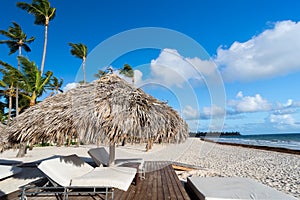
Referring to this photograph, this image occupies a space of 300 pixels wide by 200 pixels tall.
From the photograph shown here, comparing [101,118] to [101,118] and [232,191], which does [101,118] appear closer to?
[101,118]

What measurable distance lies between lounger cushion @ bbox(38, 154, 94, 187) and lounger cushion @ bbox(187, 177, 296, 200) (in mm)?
2159

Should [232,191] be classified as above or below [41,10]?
below

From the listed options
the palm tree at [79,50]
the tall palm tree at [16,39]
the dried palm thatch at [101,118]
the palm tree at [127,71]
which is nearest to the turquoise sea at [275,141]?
the palm tree at [127,71]

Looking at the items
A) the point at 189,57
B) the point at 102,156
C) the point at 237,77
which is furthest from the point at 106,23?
the point at 102,156

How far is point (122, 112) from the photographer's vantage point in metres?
3.50

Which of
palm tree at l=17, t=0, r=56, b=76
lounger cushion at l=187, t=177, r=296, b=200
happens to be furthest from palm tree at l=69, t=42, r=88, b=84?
lounger cushion at l=187, t=177, r=296, b=200

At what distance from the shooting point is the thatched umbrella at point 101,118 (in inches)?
134

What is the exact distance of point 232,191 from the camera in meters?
3.18

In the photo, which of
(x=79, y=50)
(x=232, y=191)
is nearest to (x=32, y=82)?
(x=232, y=191)

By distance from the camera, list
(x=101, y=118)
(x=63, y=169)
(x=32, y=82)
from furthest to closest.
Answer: (x=32, y=82) → (x=63, y=169) → (x=101, y=118)

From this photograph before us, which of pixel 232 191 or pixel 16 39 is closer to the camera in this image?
pixel 232 191

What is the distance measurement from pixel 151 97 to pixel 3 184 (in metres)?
3.97

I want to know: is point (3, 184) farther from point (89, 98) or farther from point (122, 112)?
point (122, 112)

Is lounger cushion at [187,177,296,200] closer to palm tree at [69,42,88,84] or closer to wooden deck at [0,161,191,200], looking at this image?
wooden deck at [0,161,191,200]
